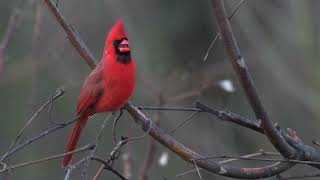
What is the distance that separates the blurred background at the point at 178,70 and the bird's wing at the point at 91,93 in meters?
0.96

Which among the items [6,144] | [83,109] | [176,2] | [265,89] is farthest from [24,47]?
[83,109]

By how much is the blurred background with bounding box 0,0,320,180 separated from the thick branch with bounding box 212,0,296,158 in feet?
5.99

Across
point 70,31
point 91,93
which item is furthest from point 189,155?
point 91,93

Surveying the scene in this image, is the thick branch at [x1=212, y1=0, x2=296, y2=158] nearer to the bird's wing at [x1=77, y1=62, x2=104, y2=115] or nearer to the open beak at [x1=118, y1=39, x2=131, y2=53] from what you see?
the open beak at [x1=118, y1=39, x2=131, y2=53]

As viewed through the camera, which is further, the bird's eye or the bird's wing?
the bird's wing

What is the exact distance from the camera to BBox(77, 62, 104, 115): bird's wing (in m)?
3.33

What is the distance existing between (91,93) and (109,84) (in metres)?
0.10

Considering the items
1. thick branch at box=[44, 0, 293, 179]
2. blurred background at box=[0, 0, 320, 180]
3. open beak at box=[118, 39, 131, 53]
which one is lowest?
thick branch at box=[44, 0, 293, 179]

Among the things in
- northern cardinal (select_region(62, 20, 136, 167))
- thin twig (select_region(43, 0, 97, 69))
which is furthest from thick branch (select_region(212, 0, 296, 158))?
northern cardinal (select_region(62, 20, 136, 167))

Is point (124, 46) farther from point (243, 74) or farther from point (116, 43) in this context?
point (243, 74)

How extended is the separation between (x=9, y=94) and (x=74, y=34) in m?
4.68

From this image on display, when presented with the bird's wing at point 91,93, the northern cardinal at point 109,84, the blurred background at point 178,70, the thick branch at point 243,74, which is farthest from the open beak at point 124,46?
the blurred background at point 178,70

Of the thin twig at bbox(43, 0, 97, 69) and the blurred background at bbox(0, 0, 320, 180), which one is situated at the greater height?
the blurred background at bbox(0, 0, 320, 180)

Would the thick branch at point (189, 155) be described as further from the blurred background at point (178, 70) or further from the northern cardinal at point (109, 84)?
the blurred background at point (178, 70)
